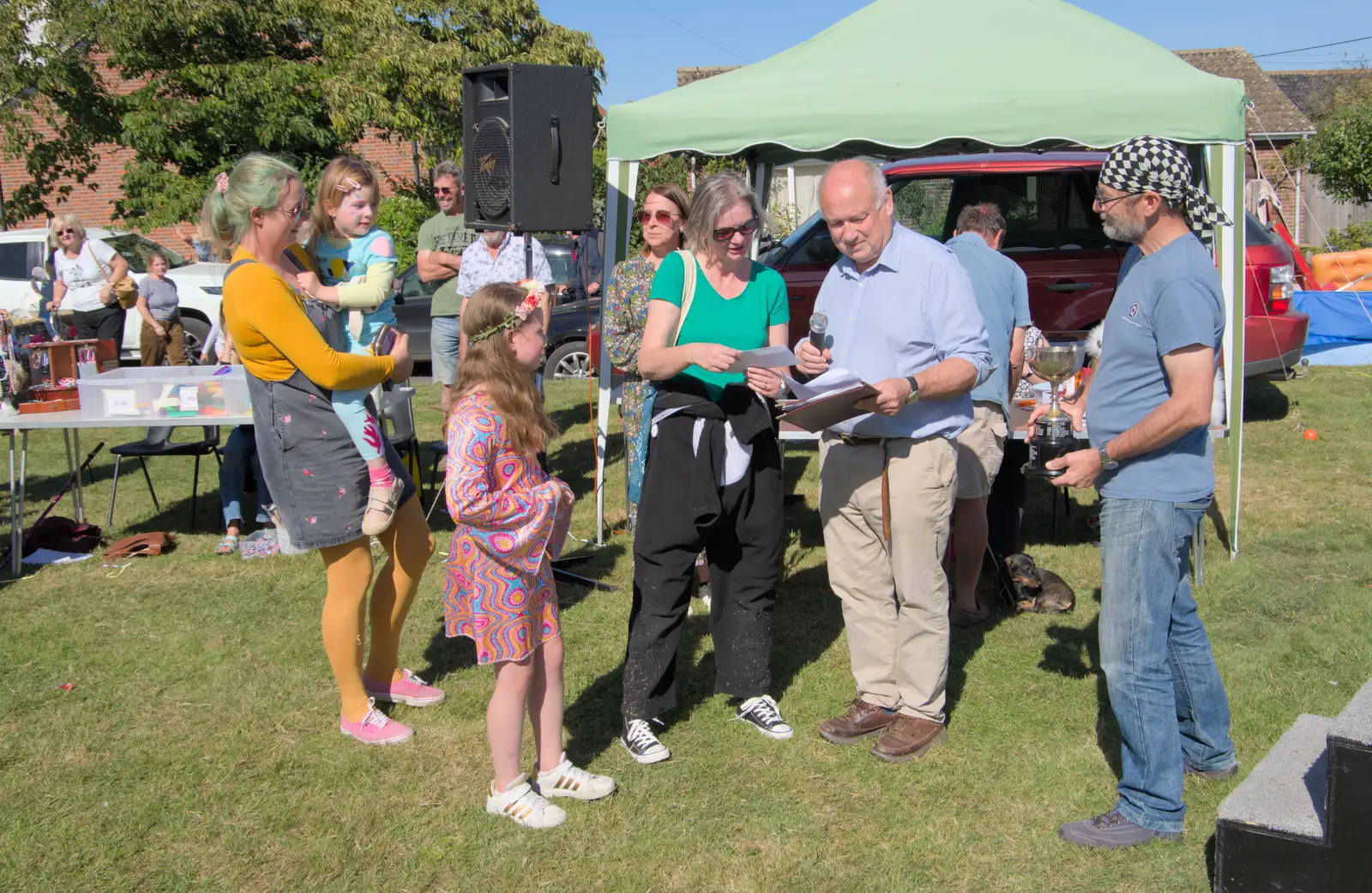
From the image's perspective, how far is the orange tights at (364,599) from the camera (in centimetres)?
379

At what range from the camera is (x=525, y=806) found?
3316 mm

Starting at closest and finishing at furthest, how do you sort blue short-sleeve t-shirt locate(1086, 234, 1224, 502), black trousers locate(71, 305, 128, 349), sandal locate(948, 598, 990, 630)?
1. blue short-sleeve t-shirt locate(1086, 234, 1224, 502)
2. sandal locate(948, 598, 990, 630)
3. black trousers locate(71, 305, 128, 349)

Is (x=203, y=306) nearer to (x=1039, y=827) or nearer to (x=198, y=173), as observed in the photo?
(x=198, y=173)

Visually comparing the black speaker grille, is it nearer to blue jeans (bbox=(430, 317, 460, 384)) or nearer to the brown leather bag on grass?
blue jeans (bbox=(430, 317, 460, 384))

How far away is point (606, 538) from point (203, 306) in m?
8.65

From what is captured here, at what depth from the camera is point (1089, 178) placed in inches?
337

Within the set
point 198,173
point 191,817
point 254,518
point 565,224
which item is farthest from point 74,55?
point 191,817

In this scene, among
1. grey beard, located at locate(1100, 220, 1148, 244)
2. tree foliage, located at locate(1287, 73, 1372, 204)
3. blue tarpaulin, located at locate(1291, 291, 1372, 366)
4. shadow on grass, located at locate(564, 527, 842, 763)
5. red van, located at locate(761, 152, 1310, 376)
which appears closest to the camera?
grey beard, located at locate(1100, 220, 1148, 244)

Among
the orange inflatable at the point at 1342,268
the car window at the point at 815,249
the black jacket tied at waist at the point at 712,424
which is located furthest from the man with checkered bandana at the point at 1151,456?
the orange inflatable at the point at 1342,268

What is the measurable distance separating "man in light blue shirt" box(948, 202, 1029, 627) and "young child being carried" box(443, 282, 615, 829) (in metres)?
2.23

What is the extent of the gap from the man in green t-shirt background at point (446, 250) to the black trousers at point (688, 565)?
4.01 meters

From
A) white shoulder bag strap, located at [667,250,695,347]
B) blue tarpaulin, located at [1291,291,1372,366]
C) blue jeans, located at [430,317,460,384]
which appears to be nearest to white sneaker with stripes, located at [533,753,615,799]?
white shoulder bag strap, located at [667,250,695,347]

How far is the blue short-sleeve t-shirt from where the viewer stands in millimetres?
2811

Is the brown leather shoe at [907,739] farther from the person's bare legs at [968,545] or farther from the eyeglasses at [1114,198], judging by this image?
the eyeglasses at [1114,198]
